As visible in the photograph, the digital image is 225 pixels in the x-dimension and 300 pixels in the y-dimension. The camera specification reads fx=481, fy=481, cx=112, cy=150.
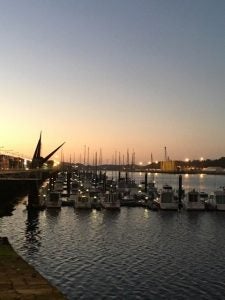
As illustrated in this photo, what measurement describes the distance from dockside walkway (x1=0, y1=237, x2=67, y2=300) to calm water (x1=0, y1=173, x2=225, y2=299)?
6.34 meters

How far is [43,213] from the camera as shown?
8088cm

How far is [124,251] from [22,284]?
25314mm

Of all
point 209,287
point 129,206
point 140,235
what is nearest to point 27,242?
point 140,235

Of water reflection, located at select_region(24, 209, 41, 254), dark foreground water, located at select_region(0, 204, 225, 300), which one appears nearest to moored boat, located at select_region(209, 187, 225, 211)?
dark foreground water, located at select_region(0, 204, 225, 300)

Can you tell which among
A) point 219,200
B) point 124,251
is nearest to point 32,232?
point 124,251

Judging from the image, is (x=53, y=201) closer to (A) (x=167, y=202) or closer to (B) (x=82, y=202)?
(B) (x=82, y=202)

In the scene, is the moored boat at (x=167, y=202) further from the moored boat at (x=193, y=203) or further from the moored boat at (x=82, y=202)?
the moored boat at (x=82, y=202)

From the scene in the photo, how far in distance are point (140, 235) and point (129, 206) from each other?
3328cm

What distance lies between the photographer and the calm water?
1449 inches

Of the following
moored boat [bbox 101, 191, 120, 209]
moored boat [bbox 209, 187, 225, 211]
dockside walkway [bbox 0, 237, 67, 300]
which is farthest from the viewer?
moored boat [bbox 209, 187, 225, 211]

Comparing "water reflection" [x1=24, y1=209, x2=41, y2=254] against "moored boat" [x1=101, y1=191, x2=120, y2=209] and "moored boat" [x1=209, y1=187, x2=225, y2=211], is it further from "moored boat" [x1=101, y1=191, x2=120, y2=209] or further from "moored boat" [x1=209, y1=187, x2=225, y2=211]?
"moored boat" [x1=209, y1=187, x2=225, y2=211]

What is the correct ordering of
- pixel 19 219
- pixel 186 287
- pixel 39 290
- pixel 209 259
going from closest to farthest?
1. pixel 39 290
2. pixel 186 287
3. pixel 209 259
4. pixel 19 219

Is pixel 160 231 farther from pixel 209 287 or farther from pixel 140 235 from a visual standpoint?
pixel 209 287

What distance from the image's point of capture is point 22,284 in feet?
85.7
